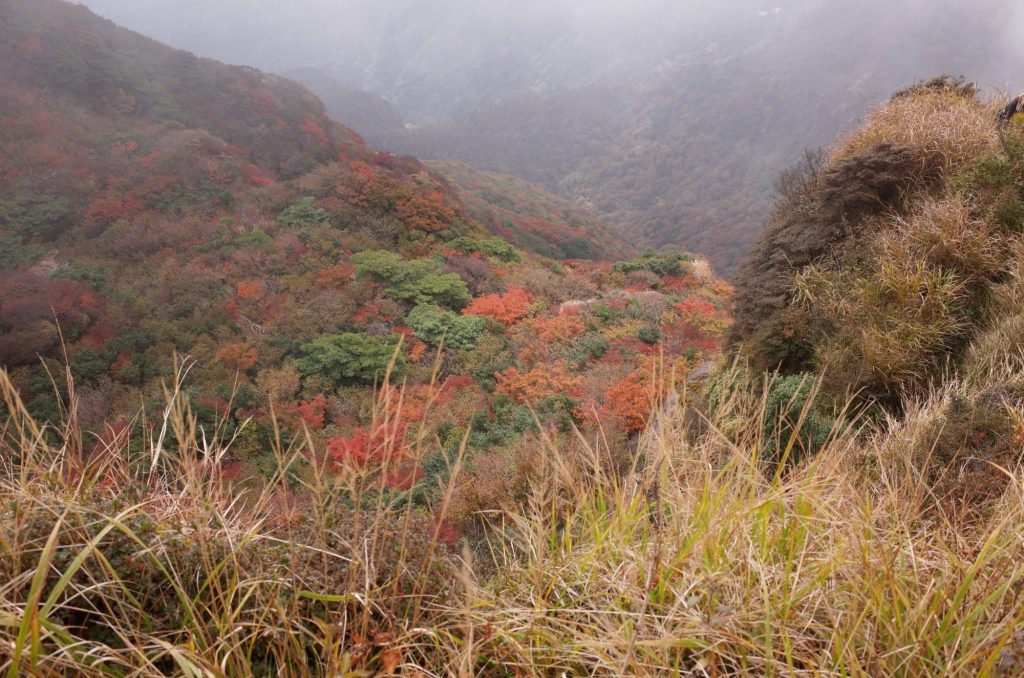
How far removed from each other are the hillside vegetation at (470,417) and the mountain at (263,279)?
109 mm

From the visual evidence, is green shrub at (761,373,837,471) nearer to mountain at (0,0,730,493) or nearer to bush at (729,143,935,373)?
bush at (729,143,935,373)

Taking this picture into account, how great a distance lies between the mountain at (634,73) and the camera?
4975 cm

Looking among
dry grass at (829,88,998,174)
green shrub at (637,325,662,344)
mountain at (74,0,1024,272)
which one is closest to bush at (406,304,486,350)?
green shrub at (637,325,662,344)

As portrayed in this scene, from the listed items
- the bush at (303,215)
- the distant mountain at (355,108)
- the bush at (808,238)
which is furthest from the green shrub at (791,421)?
the distant mountain at (355,108)

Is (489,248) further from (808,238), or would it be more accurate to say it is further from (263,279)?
(808,238)

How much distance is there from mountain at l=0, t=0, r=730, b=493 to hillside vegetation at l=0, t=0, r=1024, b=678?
0.36 ft

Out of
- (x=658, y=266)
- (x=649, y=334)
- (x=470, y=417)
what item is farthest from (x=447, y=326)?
(x=658, y=266)

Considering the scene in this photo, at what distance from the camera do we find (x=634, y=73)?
83.1 meters

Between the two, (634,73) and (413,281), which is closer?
(413,281)

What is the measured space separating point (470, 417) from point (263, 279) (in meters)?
7.77

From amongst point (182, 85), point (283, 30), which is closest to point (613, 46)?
point (283, 30)

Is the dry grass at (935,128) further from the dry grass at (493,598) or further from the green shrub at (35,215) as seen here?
the green shrub at (35,215)

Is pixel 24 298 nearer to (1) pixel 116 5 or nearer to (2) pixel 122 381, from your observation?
(2) pixel 122 381

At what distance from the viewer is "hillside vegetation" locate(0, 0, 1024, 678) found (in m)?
1.13
